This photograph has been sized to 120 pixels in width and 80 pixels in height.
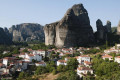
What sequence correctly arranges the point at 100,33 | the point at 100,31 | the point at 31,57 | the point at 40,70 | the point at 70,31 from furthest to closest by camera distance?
1. the point at 100,33
2. the point at 100,31
3. the point at 70,31
4. the point at 31,57
5. the point at 40,70

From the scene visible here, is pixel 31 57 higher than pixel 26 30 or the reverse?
the reverse

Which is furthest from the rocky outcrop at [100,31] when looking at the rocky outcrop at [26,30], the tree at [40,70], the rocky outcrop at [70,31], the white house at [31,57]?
the rocky outcrop at [26,30]

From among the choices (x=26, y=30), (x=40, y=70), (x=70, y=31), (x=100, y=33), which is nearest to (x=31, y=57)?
(x=40, y=70)

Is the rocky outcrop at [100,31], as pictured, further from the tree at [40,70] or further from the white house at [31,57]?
the tree at [40,70]

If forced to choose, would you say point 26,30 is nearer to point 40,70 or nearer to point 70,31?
point 70,31

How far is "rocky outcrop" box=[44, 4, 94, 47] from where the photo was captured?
63.3 m

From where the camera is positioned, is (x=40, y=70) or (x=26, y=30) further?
(x=26, y=30)

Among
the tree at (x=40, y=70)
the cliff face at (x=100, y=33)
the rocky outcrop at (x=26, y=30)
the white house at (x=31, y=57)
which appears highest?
the rocky outcrop at (x=26, y=30)

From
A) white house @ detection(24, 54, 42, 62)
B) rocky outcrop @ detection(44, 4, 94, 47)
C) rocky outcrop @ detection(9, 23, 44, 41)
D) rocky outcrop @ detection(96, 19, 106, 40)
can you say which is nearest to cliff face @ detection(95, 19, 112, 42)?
rocky outcrop @ detection(96, 19, 106, 40)

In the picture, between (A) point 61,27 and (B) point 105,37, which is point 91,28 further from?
(A) point 61,27

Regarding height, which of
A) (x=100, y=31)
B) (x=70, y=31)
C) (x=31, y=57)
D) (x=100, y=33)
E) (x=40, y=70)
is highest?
(x=100, y=31)

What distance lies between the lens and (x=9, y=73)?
3838 centimetres

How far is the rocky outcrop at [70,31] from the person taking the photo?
63.3 meters

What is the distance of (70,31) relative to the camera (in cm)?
6400
